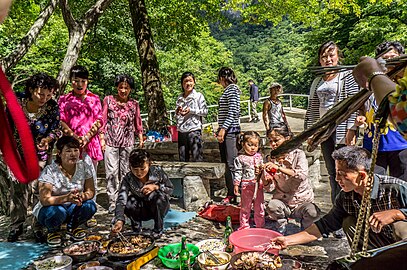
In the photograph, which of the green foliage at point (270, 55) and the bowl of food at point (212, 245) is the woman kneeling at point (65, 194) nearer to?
the bowl of food at point (212, 245)

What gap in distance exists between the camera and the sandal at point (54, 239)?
3.98m

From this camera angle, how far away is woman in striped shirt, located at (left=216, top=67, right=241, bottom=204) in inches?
189

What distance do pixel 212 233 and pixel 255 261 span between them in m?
1.65

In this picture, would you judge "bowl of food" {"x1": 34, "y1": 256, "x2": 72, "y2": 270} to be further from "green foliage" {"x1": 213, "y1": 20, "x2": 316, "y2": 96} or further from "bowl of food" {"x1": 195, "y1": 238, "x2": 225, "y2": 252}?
"green foliage" {"x1": 213, "y1": 20, "x2": 316, "y2": 96}

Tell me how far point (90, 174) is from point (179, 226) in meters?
1.23

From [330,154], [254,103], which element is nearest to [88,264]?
[330,154]

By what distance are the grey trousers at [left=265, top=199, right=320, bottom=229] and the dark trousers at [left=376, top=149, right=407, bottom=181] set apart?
30.5 inches

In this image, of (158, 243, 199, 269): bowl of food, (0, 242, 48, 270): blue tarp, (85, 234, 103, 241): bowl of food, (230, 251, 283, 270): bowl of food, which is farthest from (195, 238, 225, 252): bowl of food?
(0, 242, 48, 270): blue tarp

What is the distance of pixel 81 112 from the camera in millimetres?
4691

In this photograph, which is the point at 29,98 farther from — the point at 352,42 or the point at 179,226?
the point at 352,42

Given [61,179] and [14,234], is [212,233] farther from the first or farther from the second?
[14,234]

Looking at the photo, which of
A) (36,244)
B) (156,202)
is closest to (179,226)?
(156,202)

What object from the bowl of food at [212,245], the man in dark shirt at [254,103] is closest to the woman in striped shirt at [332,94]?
the bowl of food at [212,245]

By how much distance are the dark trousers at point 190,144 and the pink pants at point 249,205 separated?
145 centimetres
